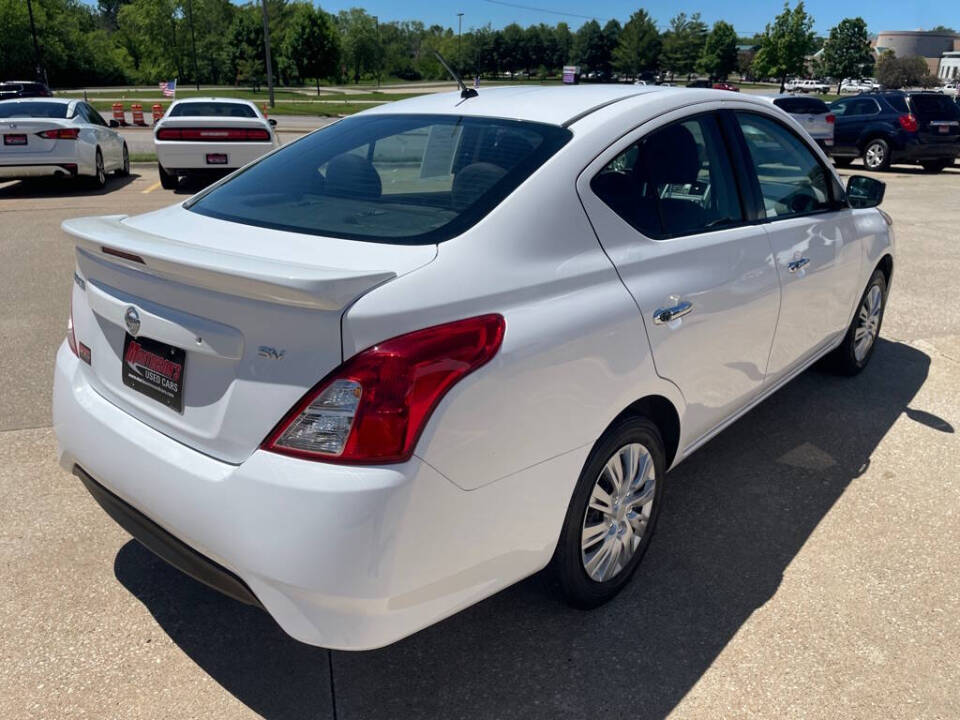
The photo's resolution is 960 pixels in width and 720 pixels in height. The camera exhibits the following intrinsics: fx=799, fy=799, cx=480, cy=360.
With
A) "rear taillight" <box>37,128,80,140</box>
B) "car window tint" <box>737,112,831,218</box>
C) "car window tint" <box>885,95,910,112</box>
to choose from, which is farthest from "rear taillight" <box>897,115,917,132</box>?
"rear taillight" <box>37,128,80,140</box>

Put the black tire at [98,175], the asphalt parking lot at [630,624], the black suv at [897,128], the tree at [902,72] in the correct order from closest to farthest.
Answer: the asphalt parking lot at [630,624], the black tire at [98,175], the black suv at [897,128], the tree at [902,72]

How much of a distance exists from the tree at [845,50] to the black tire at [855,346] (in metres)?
104

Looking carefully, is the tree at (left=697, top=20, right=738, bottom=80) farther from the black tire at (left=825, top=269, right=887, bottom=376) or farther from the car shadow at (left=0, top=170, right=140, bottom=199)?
the black tire at (left=825, top=269, right=887, bottom=376)

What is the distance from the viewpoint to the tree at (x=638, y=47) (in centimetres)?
10612

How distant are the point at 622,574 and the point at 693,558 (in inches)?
17.9

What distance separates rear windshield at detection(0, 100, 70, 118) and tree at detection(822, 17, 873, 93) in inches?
3949

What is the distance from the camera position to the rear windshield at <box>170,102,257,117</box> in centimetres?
1348

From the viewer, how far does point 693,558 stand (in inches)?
124

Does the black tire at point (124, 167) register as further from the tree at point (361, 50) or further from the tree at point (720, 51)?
the tree at point (720, 51)

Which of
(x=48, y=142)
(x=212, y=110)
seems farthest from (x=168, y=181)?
(x=48, y=142)

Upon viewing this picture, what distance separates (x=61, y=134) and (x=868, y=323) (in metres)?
11.4

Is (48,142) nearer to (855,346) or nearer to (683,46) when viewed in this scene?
(855,346)

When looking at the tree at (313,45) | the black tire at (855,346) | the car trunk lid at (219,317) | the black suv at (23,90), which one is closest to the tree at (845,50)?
the tree at (313,45)

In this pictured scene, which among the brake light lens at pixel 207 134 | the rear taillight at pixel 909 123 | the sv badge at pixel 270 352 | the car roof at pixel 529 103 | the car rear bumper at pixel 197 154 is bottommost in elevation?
the car rear bumper at pixel 197 154
